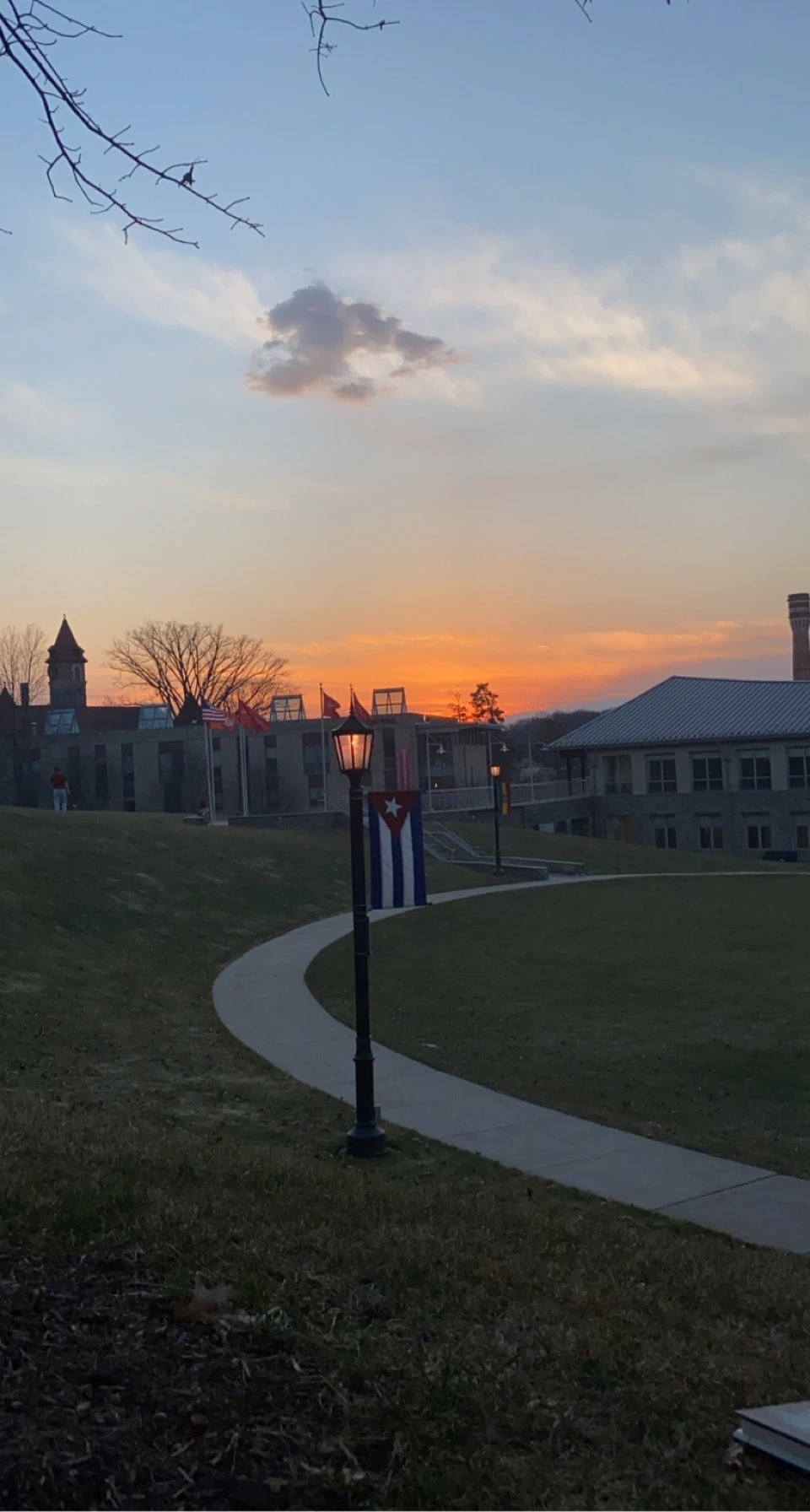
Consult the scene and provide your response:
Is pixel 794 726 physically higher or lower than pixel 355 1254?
higher

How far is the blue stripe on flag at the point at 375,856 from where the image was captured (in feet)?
43.3

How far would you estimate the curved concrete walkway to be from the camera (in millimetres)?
8086

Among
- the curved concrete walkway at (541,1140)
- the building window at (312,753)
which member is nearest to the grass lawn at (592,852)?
the building window at (312,753)

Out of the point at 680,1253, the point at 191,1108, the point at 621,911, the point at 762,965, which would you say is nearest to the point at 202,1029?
the point at 191,1108

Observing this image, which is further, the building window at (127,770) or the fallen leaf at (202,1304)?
the building window at (127,770)

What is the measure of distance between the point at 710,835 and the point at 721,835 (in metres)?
0.64

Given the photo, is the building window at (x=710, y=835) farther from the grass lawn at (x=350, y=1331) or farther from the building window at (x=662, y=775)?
the grass lawn at (x=350, y=1331)

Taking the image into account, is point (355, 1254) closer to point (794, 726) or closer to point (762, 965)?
point (762, 965)

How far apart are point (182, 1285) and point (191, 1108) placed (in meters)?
5.30

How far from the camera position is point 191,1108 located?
411 inches

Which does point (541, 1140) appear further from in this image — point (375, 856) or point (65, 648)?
point (65, 648)

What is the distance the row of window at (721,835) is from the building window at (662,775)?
82.4 inches

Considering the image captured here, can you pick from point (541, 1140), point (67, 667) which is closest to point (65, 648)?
point (67, 667)

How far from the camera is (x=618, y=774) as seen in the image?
69.7 m
